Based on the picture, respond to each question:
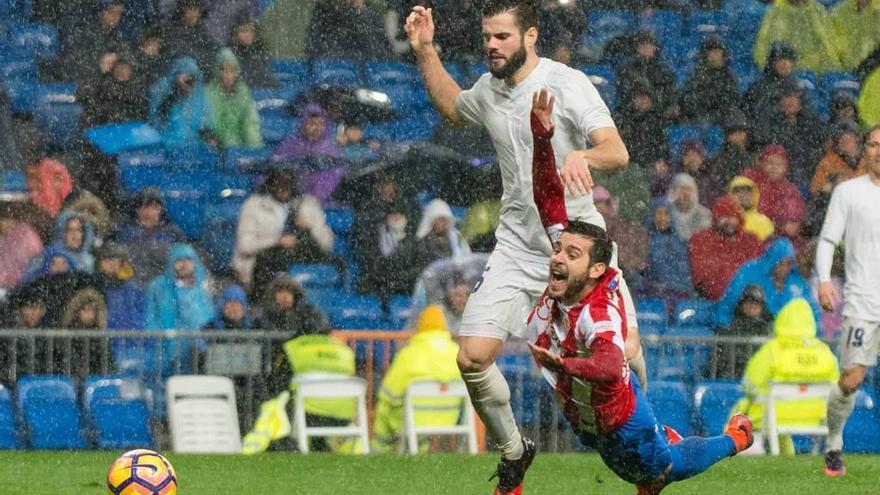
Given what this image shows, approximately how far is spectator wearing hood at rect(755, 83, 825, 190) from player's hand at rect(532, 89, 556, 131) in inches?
401

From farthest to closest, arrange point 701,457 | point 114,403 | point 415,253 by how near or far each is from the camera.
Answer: point 415,253 → point 114,403 → point 701,457

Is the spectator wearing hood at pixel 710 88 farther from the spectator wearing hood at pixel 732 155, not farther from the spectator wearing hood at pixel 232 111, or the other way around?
the spectator wearing hood at pixel 232 111

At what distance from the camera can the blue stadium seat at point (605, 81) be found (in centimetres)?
1879

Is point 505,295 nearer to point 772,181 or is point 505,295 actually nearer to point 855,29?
point 772,181

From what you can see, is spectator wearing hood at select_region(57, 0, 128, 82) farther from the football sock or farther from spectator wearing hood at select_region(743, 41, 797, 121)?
the football sock

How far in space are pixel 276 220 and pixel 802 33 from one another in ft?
21.7

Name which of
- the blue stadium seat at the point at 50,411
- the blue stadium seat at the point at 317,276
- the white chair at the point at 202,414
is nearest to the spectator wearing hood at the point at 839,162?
the blue stadium seat at the point at 317,276

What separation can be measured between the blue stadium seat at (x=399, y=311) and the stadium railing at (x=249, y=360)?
94 cm

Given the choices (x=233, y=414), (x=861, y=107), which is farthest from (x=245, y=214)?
(x=861, y=107)

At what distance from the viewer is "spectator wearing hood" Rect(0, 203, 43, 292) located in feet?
51.9

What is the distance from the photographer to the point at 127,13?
19.7 meters

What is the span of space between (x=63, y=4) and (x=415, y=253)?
568 cm

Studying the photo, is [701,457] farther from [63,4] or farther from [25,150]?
[63,4]

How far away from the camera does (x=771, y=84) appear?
18.4 metres
